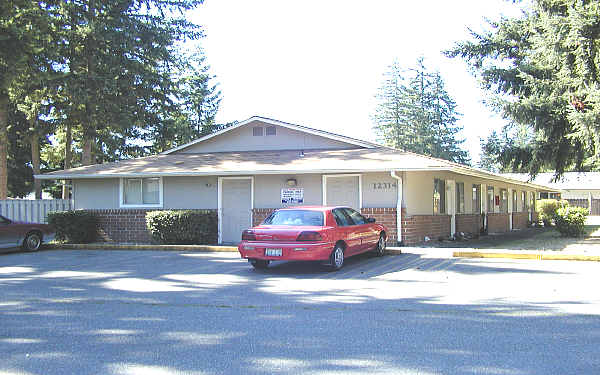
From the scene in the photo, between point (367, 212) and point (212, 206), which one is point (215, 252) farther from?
point (367, 212)

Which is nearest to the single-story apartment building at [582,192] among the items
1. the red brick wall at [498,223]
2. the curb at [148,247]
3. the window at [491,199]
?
the red brick wall at [498,223]

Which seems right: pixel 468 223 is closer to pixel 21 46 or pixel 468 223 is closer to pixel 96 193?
pixel 96 193

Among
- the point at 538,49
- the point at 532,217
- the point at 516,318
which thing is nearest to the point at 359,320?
the point at 516,318

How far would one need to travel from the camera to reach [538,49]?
853 inches

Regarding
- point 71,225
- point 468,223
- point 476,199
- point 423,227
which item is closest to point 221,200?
point 71,225

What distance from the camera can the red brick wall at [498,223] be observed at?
2728cm

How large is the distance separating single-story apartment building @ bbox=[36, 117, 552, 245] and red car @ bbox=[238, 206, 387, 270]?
470 centimetres

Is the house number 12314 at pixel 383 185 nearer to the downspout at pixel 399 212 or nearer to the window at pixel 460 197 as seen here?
the downspout at pixel 399 212

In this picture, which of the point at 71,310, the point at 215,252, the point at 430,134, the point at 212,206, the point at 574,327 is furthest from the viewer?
the point at 430,134

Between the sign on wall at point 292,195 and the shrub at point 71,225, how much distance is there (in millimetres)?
7098

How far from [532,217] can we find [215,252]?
2883 cm

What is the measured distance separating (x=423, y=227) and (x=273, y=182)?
17.7 ft

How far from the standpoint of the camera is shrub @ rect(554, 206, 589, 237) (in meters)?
22.8

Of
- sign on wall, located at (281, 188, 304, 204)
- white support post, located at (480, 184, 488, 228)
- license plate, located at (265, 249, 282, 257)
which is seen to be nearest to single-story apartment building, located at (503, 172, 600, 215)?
white support post, located at (480, 184, 488, 228)
